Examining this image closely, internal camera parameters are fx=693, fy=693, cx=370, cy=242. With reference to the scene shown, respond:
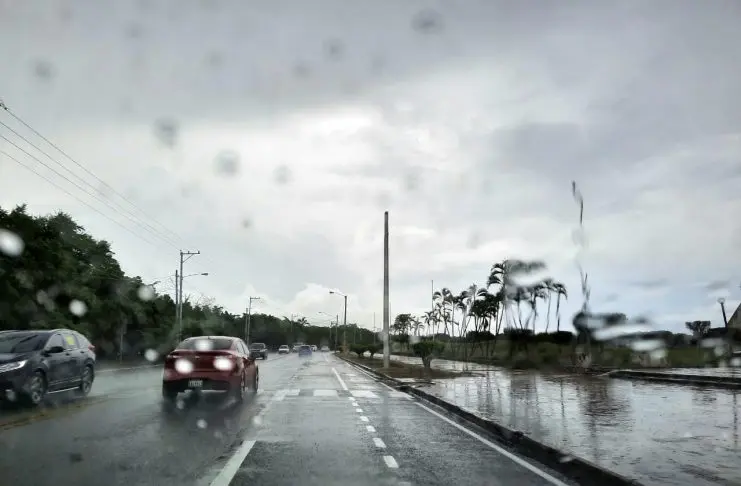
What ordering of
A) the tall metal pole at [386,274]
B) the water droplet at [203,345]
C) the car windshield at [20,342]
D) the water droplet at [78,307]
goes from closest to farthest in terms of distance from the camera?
the car windshield at [20,342] < the water droplet at [203,345] < the tall metal pole at [386,274] < the water droplet at [78,307]

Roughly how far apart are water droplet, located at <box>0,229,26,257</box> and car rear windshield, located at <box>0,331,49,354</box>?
19.0 m

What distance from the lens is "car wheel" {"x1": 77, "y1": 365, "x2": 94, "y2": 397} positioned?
17672 mm

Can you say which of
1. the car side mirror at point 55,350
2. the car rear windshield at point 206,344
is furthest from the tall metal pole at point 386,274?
the car side mirror at point 55,350

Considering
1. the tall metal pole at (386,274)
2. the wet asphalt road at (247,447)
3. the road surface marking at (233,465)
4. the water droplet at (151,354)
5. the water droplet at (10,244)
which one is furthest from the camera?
the water droplet at (151,354)

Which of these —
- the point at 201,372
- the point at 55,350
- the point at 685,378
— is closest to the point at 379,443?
the point at 201,372

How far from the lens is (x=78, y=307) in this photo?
41688 millimetres

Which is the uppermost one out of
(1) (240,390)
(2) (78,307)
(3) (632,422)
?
(2) (78,307)

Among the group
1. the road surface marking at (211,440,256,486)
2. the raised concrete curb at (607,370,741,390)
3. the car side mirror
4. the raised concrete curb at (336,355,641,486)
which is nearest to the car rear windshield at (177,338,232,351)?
the car side mirror

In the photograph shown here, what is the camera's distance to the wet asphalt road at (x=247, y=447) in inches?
313

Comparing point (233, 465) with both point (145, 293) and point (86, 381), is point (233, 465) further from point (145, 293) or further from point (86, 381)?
point (145, 293)

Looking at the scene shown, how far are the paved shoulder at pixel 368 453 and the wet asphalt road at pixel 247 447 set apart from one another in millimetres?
16

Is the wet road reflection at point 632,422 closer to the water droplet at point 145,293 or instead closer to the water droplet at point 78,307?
the water droplet at point 78,307

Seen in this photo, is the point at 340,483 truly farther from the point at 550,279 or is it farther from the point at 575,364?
the point at 550,279

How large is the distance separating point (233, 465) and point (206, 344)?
31.1 feet
